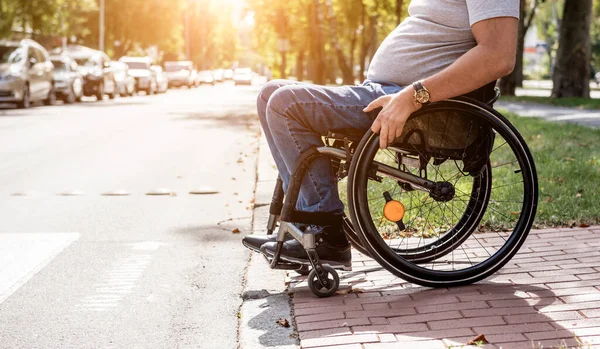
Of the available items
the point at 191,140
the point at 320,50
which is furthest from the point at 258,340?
the point at 320,50

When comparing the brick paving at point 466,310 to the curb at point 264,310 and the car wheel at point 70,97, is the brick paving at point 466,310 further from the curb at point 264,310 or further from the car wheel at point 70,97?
the car wheel at point 70,97

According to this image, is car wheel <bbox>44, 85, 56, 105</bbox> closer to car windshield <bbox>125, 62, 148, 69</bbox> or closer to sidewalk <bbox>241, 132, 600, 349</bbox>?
car windshield <bbox>125, 62, 148, 69</bbox>

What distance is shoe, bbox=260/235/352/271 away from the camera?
420 cm

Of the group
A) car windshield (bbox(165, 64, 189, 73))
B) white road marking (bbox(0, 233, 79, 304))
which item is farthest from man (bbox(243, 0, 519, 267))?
car windshield (bbox(165, 64, 189, 73))

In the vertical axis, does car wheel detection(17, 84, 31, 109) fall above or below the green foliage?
below

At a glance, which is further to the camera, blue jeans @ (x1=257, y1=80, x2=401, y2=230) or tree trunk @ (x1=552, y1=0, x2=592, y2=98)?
Result: tree trunk @ (x1=552, y1=0, x2=592, y2=98)

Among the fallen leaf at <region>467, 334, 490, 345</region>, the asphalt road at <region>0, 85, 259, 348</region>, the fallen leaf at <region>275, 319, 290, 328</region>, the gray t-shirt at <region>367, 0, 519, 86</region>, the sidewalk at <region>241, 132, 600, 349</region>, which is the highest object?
the gray t-shirt at <region>367, 0, 519, 86</region>

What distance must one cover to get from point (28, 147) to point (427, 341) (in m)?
10.9

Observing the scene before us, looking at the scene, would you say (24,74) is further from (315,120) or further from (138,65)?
(315,120)

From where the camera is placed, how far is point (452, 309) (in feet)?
12.3

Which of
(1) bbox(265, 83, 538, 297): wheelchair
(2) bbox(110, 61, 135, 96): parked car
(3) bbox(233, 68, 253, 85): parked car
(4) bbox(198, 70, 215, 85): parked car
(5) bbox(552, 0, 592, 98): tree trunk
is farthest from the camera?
(4) bbox(198, 70, 215, 85): parked car

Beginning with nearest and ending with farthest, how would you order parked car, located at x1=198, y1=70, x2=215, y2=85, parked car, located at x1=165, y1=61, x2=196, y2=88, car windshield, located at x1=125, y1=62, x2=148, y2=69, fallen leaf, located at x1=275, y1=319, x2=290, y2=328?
1. fallen leaf, located at x1=275, y1=319, x2=290, y2=328
2. car windshield, located at x1=125, y1=62, x2=148, y2=69
3. parked car, located at x1=165, y1=61, x2=196, y2=88
4. parked car, located at x1=198, y1=70, x2=215, y2=85

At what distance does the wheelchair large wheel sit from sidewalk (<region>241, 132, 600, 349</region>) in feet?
0.46

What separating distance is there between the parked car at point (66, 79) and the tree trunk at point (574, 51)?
1580 cm
